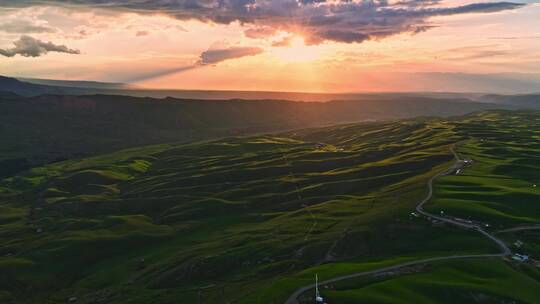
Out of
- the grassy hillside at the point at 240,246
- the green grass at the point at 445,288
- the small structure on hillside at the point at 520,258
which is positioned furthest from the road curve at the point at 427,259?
the green grass at the point at 445,288

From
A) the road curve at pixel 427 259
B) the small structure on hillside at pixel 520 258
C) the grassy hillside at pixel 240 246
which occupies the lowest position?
the grassy hillside at pixel 240 246

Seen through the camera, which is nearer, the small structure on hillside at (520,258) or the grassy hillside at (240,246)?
the small structure on hillside at (520,258)

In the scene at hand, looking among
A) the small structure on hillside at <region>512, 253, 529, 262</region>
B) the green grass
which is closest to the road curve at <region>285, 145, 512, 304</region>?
the small structure on hillside at <region>512, 253, 529, 262</region>

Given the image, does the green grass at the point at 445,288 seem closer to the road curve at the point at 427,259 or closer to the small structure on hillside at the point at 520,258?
the road curve at the point at 427,259

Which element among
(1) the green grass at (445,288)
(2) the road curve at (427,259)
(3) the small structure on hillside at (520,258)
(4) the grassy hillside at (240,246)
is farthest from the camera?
(4) the grassy hillside at (240,246)

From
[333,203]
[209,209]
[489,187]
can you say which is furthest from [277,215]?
[489,187]

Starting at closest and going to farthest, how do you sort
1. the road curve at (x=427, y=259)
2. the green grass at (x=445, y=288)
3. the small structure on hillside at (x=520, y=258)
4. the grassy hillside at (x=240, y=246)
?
the green grass at (x=445, y=288) < the road curve at (x=427, y=259) < the small structure on hillside at (x=520, y=258) < the grassy hillside at (x=240, y=246)

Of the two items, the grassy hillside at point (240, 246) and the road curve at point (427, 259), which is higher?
the road curve at point (427, 259)

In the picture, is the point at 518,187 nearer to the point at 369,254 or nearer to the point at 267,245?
the point at 369,254

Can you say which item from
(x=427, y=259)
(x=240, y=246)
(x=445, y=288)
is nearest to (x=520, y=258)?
(x=427, y=259)

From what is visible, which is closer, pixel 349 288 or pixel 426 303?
pixel 426 303

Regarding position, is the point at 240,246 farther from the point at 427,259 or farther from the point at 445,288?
the point at 445,288
